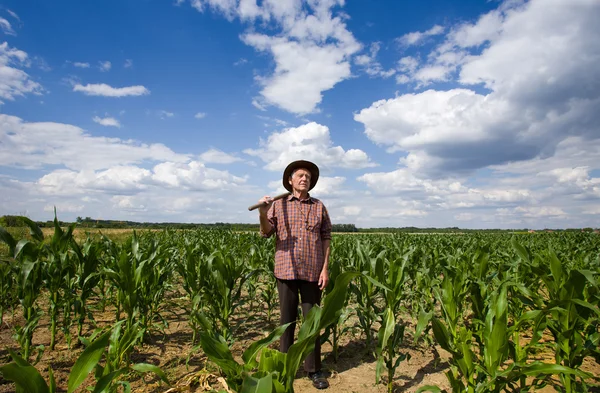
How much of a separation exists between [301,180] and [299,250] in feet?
2.44

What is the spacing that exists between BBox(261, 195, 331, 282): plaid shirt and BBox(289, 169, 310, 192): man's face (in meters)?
0.14

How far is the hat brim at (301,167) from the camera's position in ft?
12.5

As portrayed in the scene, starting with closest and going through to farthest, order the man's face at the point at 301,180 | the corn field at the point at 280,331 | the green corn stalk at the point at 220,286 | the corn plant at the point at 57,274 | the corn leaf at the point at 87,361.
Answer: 1. the corn leaf at the point at 87,361
2. the corn field at the point at 280,331
3. the man's face at the point at 301,180
4. the green corn stalk at the point at 220,286
5. the corn plant at the point at 57,274

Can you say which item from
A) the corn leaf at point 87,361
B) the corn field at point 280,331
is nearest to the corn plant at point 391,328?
the corn field at point 280,331

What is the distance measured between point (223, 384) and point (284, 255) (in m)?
1.30

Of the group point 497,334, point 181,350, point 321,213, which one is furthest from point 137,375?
point 497,334

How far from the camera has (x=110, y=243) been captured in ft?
18.5

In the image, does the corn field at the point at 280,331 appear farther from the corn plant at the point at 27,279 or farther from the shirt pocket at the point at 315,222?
the shirt pocket at the point at 315,222

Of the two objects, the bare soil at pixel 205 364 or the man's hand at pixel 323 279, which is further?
the man's hand at pixel 323 279

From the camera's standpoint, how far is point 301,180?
11.7 ft

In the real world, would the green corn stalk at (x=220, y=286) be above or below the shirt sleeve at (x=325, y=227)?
below

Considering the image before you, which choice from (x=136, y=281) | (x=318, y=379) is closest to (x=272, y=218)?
(x=318, y=379)

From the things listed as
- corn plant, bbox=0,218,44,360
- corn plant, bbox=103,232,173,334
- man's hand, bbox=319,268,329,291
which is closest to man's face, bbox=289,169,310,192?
man's hand, bbox=319,268,329,291

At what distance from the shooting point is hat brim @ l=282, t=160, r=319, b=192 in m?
3.80
